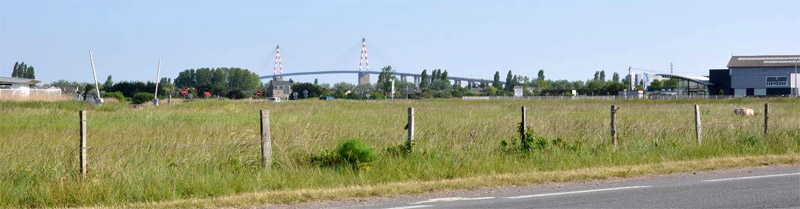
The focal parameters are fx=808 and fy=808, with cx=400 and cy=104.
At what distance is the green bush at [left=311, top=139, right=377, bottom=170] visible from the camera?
14.4 meters

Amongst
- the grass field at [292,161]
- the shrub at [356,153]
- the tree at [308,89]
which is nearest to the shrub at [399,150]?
the grass field at [292,161]

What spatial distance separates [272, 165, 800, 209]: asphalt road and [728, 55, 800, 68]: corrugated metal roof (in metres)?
103

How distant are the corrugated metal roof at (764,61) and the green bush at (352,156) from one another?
344ft

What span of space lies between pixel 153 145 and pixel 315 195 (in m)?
5.50

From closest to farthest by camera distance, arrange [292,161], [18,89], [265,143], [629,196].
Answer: [629,196], [265,143], [292,161], [18,89]

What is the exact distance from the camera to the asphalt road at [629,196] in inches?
441

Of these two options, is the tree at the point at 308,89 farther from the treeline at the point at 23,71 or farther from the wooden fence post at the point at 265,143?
the wooden fence post at the point at 265,143

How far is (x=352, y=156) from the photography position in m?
14.5

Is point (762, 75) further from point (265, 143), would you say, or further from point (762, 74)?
point (265, 143)


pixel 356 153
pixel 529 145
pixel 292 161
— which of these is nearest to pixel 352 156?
pixel 356 153

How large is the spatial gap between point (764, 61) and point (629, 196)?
10751cm

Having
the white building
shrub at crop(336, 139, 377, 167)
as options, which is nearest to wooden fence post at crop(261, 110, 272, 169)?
shrub at crop(336, 139, 377, 167)

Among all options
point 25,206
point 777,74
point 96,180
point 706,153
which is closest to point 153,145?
point 96,180

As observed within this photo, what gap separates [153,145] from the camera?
634 inches
